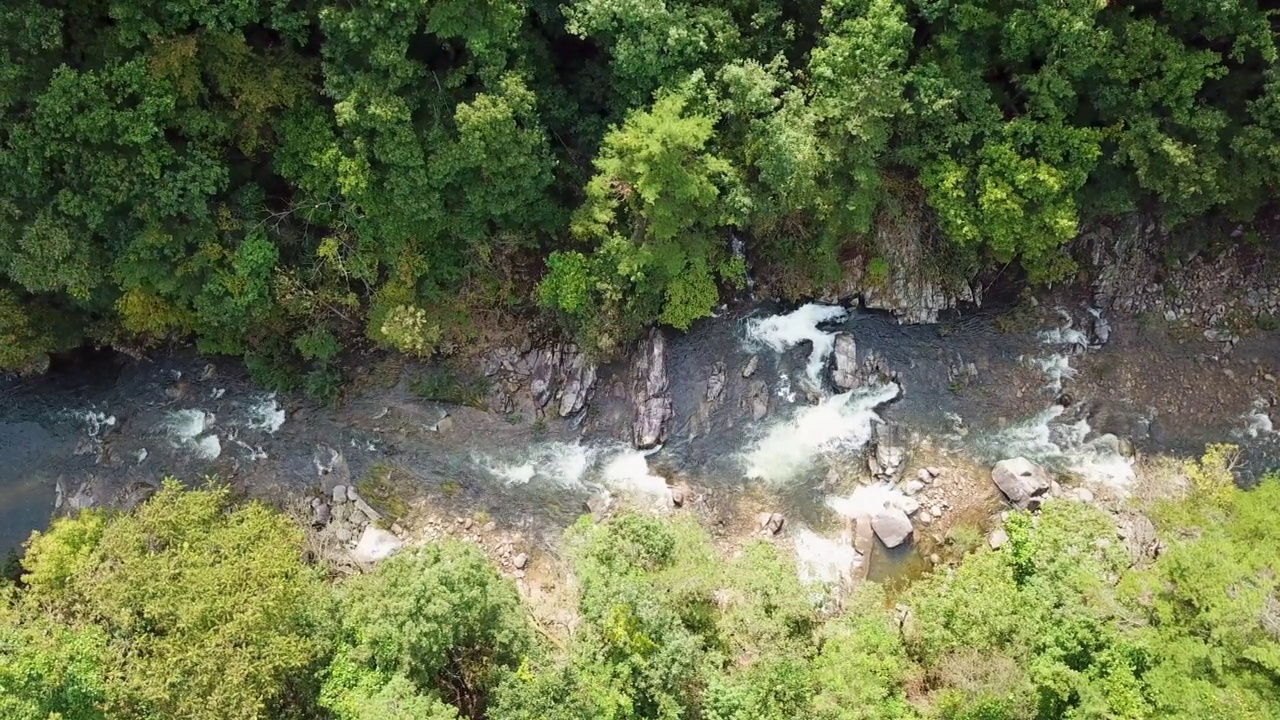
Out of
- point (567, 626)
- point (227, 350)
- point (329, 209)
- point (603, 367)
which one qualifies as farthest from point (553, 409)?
point (227, 350)

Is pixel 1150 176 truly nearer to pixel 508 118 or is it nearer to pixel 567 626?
pixel 508 118

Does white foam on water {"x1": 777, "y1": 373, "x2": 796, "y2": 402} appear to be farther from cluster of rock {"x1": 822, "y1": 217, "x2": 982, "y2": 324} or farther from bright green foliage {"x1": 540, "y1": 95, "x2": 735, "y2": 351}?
bright green foliage {"x1": 540, "y1": 95, "x2": 735, "y2": 351}

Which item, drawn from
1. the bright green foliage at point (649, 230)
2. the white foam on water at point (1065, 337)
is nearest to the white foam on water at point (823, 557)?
the bright green foliage at point (649, 230)

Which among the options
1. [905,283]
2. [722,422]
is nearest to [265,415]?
[722,422]

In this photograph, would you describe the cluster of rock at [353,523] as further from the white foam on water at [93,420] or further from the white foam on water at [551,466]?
the white foam on water at [93,420]

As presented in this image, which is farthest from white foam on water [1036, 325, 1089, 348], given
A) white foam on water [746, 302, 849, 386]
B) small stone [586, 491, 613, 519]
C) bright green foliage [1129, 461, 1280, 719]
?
small stone [586, 491, 613, 519]

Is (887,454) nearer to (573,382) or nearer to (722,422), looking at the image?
(722,422)
